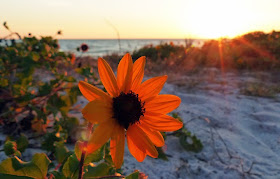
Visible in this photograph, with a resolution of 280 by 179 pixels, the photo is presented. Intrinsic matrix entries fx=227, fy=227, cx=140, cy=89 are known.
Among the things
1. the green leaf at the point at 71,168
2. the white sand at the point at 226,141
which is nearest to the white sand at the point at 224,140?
the white sand at the point at 226,141

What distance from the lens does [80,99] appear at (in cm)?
399

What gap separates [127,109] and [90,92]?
22 centimetres

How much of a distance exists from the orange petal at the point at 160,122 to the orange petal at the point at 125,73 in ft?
0.69

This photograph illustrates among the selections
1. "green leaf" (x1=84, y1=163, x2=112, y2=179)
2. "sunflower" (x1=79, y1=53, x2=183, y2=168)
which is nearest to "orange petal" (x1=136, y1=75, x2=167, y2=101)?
"sunflower" (x1=79, y1=53, x2=183, y2=168)

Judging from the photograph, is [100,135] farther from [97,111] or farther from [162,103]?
[162,103]

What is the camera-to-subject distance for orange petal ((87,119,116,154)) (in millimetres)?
991

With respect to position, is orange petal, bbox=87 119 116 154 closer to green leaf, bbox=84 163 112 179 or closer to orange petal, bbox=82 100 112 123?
orange petal, bbox=82 100 112 123

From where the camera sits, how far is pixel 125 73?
1207 mm

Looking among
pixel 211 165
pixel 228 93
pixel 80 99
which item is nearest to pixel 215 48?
pixel 228 93

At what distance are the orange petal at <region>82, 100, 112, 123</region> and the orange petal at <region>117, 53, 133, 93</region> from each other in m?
0.14

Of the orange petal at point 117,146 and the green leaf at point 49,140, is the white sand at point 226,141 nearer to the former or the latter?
the green leaf at point 49,140

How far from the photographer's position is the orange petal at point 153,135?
1.24 meters

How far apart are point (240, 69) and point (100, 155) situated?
21.0 ft

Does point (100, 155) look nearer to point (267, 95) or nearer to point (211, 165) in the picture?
point (211, 165)
